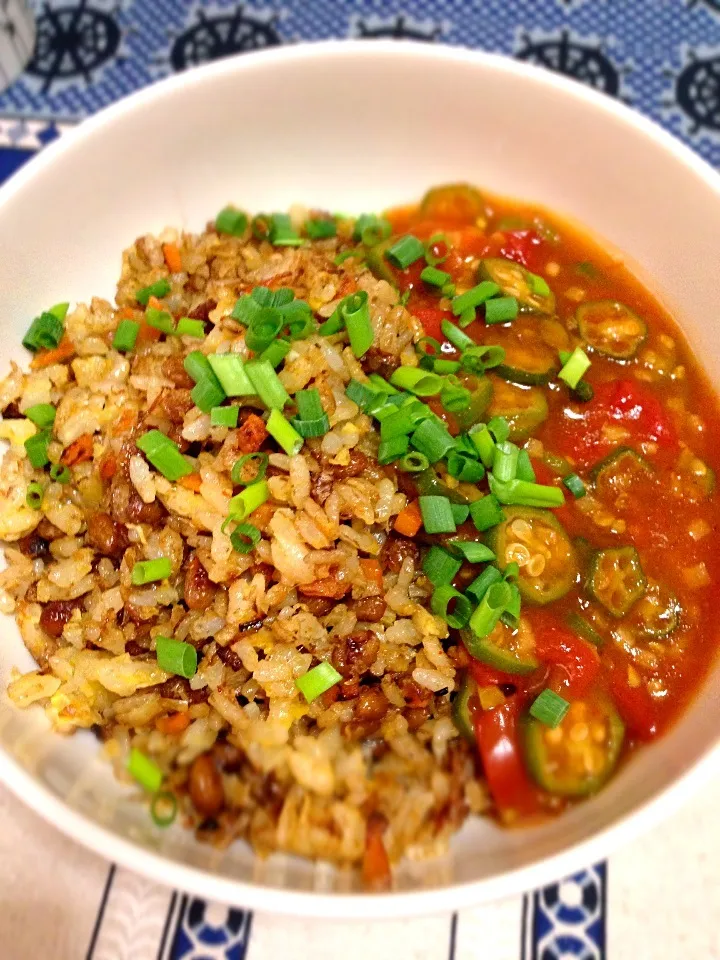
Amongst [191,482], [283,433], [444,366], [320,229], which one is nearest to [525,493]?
[444,366]

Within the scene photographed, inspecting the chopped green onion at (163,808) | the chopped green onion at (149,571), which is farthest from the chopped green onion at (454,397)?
the chopped green onion at (163,808)

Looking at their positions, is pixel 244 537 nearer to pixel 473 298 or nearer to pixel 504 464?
pixel 504 464

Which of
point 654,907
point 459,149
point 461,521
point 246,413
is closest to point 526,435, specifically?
point 461,521

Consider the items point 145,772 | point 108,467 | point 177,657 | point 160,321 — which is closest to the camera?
point 145,772

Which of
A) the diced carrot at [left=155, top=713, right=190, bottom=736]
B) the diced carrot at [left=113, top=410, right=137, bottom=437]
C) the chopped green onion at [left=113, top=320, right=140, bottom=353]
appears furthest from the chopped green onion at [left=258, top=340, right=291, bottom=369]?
the diced carrot at [left=155, top=713, right=190, bottom=736]

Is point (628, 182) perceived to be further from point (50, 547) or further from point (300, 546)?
point (50, 547)

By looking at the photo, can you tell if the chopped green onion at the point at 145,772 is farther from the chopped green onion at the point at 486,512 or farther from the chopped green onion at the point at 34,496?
the chopped green onion at the point at 486,512
